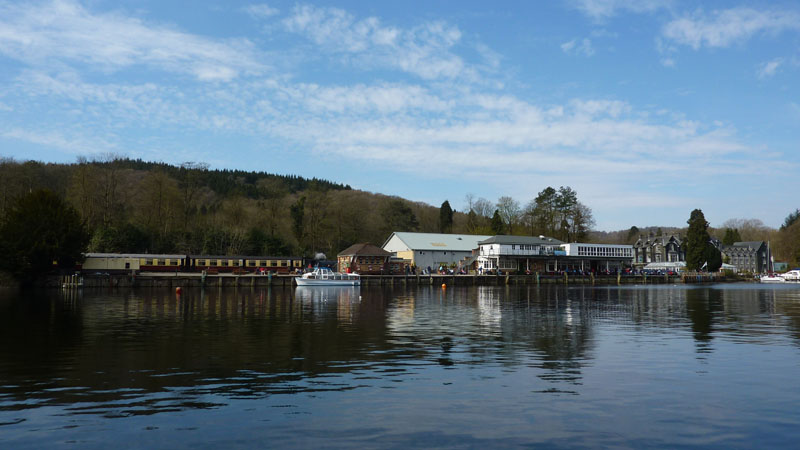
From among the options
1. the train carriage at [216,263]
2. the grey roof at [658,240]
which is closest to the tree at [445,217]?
the grey roof at [658,240]

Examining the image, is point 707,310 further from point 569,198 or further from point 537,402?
point 569,198

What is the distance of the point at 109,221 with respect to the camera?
80625mm

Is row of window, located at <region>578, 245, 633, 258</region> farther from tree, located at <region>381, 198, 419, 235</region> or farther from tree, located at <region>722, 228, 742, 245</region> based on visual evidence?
tree, located at <region>722, 228, 742, 245</region>

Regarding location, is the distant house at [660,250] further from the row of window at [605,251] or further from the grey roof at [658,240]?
the row of window at [605,251]

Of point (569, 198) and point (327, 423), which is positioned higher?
point (569, 198)

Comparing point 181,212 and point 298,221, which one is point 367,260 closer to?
point 298,221

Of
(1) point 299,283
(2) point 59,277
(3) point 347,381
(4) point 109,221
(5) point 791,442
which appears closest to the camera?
(5) point 791,442

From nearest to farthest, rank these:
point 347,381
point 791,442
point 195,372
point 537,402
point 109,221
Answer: point 791,442
point 537,402
point 347,381
point 195,372
point 109,221

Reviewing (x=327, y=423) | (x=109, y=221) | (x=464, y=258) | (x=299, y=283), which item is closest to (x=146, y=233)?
(x=109, y=221)

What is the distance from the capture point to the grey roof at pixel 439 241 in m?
98.2

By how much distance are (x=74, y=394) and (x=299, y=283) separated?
5867 centimetres

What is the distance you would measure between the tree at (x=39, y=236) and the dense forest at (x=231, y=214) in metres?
3.61

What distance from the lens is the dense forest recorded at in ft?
260

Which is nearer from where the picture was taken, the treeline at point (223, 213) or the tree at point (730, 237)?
the treeline at point (223, 213)
